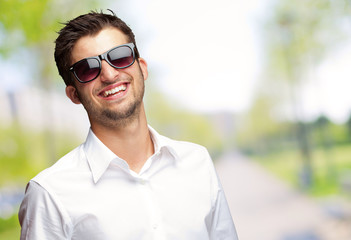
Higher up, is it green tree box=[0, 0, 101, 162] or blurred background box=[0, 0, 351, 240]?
green tree box=[0, 0, 101, 162]

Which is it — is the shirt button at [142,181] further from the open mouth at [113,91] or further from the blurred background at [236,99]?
the blurred background at [236,99]

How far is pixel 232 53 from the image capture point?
1171cm

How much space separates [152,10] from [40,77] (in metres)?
3.65

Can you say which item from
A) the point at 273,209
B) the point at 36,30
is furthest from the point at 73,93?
the point at 273,209

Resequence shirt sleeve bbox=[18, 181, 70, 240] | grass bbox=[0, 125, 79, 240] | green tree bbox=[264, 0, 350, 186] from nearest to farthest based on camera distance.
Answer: shirt sleeve bbox=[18, 181, 70, 240] → grass bbox=[0, 125, 79, 240] → green tree bbox=[264, 0, 350, 186]

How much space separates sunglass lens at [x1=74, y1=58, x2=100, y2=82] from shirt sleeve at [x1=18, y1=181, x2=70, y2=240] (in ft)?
1.09

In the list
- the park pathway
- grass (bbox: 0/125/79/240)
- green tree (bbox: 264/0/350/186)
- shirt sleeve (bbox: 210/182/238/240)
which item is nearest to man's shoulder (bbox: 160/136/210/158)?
shirt sleeve (bbox: 210/182/238/240)

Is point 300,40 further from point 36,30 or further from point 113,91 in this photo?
point 113,91

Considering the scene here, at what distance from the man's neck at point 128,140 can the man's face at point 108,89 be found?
0.03 meters

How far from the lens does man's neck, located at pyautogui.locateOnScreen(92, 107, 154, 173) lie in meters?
1.33

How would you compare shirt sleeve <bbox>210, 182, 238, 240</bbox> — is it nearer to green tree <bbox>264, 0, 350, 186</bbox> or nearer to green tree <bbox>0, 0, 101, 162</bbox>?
green tree <bbox>0, 0, 101, 162</bbox>

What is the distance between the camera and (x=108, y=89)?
4.17ft

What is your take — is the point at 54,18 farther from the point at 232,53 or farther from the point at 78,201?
the point at 78,201

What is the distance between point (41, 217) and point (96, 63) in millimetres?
453
